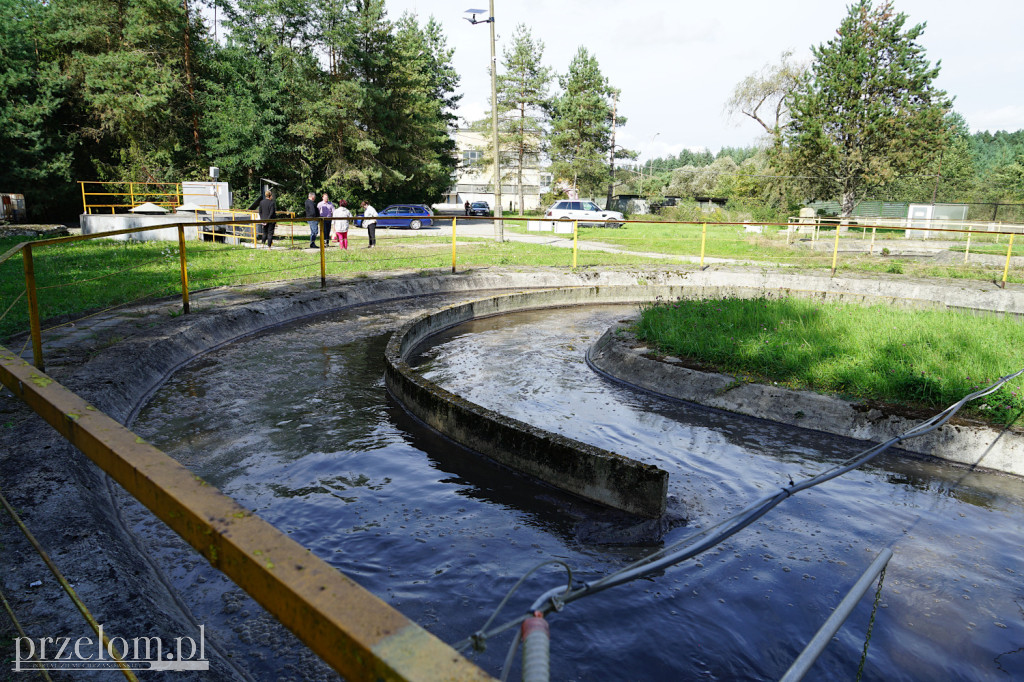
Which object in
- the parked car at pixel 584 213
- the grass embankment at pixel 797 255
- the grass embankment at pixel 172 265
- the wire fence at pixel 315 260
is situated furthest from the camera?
the parked car at pixel 584 213

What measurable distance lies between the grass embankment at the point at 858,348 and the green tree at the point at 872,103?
3941 centimetres

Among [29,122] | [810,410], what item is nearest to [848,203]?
[810,410]

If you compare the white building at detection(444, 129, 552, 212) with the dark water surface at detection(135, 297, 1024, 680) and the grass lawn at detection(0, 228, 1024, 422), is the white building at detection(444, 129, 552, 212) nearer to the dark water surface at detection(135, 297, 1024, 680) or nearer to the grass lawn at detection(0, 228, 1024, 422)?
the grass lawn at detection(0, 228, 1024, 422)

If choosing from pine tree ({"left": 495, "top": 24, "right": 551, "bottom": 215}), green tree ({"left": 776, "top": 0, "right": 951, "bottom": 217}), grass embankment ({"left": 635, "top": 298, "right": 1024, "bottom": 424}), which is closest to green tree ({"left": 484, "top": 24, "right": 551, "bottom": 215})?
pine tree ({"left": 495, "top": 24, "right": 551, "bottom": 215})

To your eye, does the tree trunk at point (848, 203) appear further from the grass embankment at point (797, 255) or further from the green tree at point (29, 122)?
the green tree at point (29, 122)

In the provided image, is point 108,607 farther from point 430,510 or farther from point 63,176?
point 63,176

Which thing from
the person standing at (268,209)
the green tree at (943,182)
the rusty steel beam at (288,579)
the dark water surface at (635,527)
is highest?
the green tree at (943,182)

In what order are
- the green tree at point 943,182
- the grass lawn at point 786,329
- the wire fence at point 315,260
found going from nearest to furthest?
the grass lawn at point 786,329 < the wire fence at point 315,260 < the green tree at point 943,182

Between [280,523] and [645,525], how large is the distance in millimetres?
2477

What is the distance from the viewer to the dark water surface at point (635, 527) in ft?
11.3

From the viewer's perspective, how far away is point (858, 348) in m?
7.84

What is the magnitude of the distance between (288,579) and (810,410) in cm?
667

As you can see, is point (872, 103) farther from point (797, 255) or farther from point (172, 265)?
point (172, 265)

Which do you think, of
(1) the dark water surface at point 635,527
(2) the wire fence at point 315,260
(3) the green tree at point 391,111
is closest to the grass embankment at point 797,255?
(2) the wire fence at point 315,260
